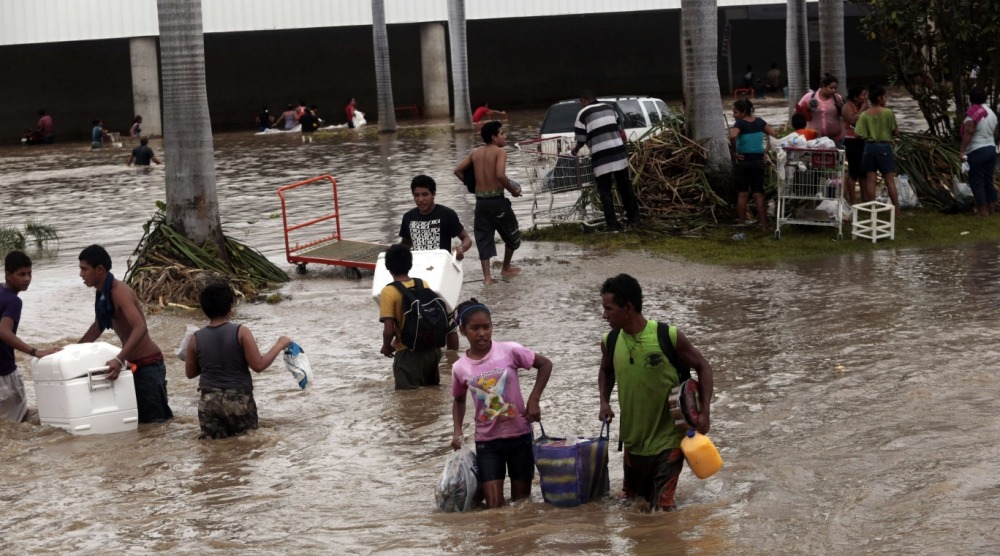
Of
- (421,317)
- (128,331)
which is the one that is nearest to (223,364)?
(128,331)

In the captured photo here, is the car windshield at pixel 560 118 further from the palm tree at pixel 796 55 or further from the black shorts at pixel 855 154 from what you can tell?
the black shorts at pixel 855 154

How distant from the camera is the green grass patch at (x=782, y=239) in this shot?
14.8 meters

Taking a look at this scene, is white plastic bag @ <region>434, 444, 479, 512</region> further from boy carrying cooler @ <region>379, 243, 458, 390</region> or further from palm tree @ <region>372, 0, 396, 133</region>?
palm tree @ <region>372, 0, 396, 133</region>

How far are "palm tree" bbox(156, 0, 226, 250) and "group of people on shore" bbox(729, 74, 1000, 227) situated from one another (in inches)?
244

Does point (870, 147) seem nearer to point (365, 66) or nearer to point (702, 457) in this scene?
point (702, 457)

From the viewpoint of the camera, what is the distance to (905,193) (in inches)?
666

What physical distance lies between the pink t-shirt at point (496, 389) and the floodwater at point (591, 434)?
1.41 ft

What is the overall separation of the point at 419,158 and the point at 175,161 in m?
15.5

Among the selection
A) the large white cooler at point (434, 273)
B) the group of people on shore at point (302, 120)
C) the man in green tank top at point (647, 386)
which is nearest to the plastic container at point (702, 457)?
the man in green tank top at point (647, 386)

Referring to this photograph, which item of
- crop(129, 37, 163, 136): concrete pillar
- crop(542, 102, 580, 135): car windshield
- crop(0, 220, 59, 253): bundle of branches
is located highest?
crop(129, 37, 163, 136): concrete pillar

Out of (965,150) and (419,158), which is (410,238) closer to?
(965,150)

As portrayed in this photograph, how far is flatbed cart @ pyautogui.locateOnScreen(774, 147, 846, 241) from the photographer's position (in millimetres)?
14852

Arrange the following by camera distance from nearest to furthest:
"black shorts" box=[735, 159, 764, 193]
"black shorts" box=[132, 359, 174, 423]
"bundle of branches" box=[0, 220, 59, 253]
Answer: "black shorts" box=[132, 359, 174, 423] < "black shorts" box=[735, 159, 764, 193] < "bundle of branches" box=[0, 220, 59, 253]

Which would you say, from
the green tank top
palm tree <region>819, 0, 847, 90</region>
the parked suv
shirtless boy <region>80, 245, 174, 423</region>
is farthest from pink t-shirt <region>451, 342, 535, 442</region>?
the parked suv
